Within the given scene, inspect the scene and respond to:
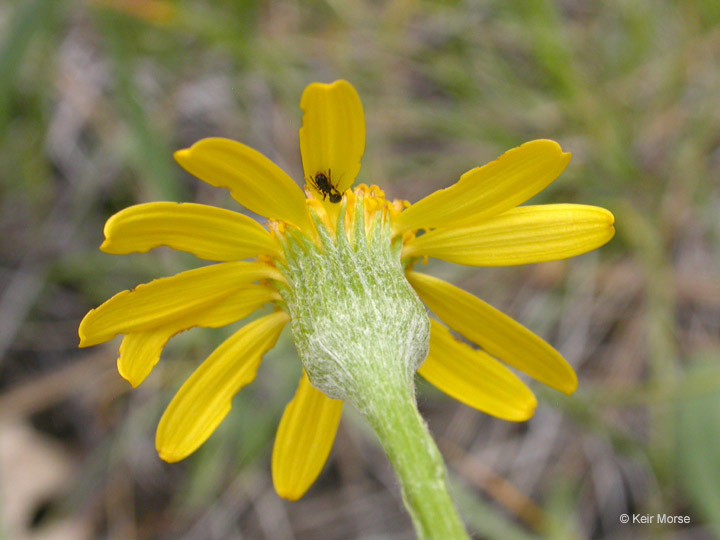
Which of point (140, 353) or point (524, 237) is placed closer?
point (140, 353)

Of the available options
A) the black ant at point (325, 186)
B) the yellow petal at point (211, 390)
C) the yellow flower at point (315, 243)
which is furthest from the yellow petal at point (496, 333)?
the yellow petal at point (211, 390)

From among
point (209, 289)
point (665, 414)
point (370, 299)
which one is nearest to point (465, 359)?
point (370, 299)

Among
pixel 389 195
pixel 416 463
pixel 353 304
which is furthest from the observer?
pixel 389 195

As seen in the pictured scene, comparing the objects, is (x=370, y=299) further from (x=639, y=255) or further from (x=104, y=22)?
(x=104, y=22)

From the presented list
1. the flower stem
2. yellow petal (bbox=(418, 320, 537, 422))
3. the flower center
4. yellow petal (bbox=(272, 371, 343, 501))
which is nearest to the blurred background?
yellow petal (bbox=(418, 320, 537, 422))

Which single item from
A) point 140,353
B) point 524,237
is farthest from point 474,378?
point 140,353

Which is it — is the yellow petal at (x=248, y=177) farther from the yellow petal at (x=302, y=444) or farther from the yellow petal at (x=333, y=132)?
the yellow petal at (x=302, y=444)

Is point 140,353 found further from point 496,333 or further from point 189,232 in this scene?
point 496,333
